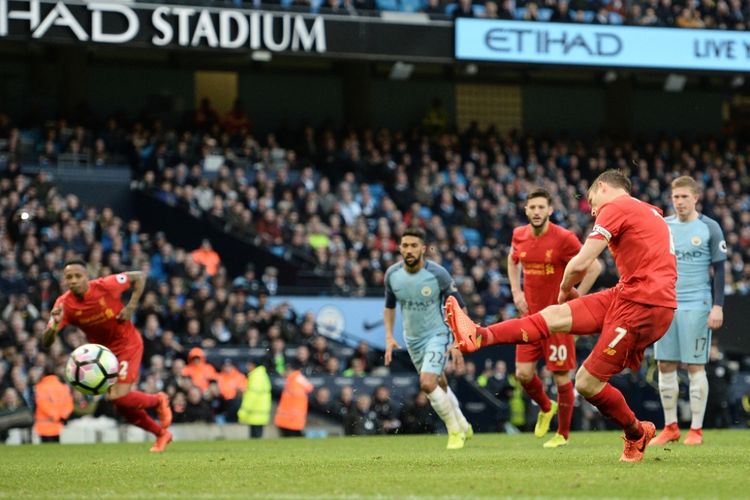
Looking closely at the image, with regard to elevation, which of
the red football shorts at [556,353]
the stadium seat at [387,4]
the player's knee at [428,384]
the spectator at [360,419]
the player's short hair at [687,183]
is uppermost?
the stadium seat at [387,4]

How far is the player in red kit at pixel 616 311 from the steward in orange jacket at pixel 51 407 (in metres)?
11.3

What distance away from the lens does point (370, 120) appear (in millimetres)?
36719

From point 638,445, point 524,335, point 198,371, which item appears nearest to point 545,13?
point 198,371

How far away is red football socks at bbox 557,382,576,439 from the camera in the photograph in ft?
46.4

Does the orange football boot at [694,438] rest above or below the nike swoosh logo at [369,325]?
below

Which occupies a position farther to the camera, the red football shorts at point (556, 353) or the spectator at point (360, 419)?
the spectator at point (360, 419)

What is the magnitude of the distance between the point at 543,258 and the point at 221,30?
56.6 feet

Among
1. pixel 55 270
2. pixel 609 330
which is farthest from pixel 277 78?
pixel 609 330

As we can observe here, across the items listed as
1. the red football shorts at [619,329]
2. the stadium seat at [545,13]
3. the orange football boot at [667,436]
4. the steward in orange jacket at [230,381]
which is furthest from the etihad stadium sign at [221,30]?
the red football shorts at [619,329]

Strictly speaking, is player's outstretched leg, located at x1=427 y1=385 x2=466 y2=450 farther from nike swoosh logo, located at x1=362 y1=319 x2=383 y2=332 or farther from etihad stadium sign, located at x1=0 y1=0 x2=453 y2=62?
etihad stadium sign, located at x1=0 y1=0 x2=453 y2=62

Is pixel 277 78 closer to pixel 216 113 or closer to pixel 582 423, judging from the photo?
pixel 216 113

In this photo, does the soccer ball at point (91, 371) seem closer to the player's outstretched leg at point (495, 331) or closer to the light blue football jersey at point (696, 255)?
the player's outstretched leg at point (495, 331)

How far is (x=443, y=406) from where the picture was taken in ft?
46.3

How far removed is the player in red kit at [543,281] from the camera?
13.8m
